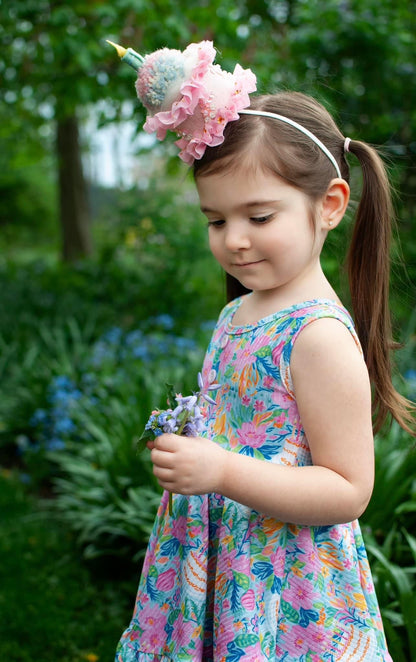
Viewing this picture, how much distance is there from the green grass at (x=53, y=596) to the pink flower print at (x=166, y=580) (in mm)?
1099

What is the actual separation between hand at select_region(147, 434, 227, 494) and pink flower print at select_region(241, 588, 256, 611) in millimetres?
256

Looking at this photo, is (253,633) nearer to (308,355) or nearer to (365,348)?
(308,355)

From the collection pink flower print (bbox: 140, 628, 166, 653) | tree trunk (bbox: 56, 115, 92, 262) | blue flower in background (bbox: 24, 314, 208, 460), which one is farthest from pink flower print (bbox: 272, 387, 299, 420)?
tree trunk (bbox: 56, 115, 92, 262)

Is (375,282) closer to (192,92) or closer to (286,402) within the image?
(286,402)

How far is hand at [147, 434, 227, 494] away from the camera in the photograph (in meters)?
1.22

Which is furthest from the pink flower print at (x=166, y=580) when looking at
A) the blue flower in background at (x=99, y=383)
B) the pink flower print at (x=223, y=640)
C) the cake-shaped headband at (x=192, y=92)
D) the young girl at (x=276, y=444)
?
the blue flower in background at (x=99, y=383)

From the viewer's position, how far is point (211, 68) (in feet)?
4.28

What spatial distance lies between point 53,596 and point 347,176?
2.17 meters

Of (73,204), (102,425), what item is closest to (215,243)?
(102,425)

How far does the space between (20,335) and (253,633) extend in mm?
4191

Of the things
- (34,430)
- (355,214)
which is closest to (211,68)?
(355,214)

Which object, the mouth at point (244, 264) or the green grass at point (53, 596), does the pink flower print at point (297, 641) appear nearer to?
the mouth at point (244, 264)

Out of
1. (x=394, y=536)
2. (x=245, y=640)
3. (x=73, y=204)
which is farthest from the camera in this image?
(x=73, y=204)

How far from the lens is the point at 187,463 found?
47.8 inches
